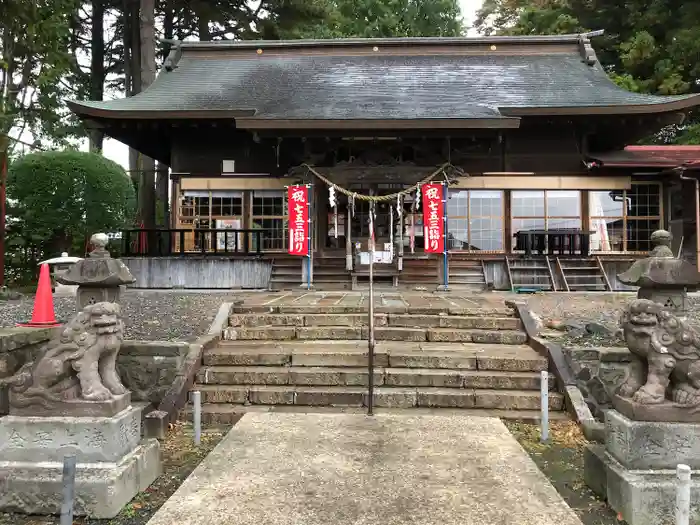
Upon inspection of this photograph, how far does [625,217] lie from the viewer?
1359cm

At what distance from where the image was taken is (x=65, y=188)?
14609mm

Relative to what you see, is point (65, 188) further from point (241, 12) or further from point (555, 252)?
point (555, 252)

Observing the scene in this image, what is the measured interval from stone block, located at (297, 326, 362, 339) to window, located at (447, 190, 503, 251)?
7.09 metres

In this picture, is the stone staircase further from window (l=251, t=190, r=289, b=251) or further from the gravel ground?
window (l=251, t=190, r=289, b=251)

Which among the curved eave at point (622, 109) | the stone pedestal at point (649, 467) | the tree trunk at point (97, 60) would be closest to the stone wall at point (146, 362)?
the stone pedestal at point (649, 467)

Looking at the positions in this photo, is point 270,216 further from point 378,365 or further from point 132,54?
point 132,54

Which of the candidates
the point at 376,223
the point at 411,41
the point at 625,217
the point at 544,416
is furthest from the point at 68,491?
the point at 411,41

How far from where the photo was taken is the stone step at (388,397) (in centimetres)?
581

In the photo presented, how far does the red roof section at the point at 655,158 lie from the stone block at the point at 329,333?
360 inches

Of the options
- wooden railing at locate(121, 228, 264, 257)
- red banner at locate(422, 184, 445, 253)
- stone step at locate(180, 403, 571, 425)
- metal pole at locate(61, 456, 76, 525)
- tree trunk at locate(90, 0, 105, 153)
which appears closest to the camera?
metal pole at locate(61, 456, 76, 525)

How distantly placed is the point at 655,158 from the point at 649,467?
11995mm

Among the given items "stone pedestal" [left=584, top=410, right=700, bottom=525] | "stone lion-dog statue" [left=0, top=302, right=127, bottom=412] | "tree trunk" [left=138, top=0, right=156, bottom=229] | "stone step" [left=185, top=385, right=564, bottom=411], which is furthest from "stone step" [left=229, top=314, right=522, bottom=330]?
"tree trunk" [left=138, top=0, right=156, bottom=229]

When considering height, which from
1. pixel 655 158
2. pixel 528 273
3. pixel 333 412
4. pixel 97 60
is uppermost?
pixel 97 60

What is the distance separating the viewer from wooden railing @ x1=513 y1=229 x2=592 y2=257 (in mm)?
12805
